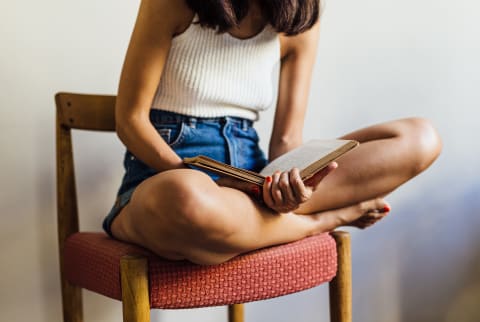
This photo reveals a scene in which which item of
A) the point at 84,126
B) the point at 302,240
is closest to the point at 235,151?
the point at 302,240

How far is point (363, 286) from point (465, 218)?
1.09 ft

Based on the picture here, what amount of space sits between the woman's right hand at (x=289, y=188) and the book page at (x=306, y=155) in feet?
0.08

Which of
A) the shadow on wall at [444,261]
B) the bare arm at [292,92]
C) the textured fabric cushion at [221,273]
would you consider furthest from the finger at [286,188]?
the shadow on wall at [444,261]

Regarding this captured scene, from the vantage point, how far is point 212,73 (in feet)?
3.84

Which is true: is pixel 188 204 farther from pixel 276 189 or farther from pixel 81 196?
pixel 81 196

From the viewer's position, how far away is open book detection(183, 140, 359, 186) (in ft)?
3.04

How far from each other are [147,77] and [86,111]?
0.32m

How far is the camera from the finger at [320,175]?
3.11ft

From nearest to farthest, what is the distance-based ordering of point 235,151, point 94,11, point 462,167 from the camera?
1. point 235,151
2. point 94,11
3. point 462,167

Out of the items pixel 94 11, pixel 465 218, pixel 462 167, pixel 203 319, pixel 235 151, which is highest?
pixel 94 11

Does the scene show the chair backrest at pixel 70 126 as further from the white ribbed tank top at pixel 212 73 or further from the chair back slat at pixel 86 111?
the white ribbed tank top at pixel 212 73

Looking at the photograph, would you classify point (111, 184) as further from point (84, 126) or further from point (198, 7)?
point (198, 7)

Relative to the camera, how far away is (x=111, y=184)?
155cm

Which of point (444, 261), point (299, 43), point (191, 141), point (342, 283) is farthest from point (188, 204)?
point (444, 261)
